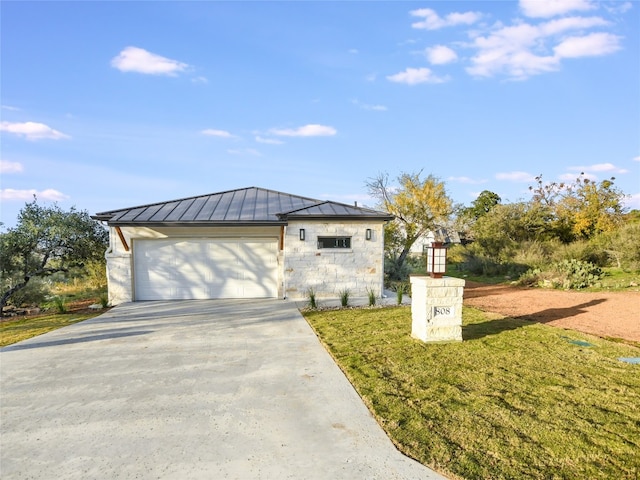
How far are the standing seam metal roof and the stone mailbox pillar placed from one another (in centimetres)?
519

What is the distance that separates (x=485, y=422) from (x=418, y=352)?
2.29m

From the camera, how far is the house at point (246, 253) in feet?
36.0

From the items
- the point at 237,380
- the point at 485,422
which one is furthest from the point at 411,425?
the point at 237,380

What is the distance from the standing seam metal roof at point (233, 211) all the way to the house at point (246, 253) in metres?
0.03

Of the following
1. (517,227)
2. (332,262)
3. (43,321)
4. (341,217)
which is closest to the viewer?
(43,321)

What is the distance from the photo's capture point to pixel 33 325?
27.5ft

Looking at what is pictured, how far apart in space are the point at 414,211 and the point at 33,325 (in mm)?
14183

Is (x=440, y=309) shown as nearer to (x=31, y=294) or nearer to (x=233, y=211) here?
(x=233, y=211)

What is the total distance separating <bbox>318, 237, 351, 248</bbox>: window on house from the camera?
1126 cm

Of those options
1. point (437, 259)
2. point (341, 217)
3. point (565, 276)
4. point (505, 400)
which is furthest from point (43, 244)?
point (565, 276)

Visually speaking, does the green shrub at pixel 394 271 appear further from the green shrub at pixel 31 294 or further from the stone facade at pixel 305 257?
the green shrub at pixel 31 294

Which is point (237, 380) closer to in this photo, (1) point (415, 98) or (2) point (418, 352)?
(2) point (418, 352)

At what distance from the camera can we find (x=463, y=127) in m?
14.2

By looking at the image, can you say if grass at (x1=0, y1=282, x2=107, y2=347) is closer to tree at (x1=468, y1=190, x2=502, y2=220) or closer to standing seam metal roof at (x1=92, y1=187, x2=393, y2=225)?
standing seam metal roof at (x1=92, y1=187, x2=393, y2=225)
